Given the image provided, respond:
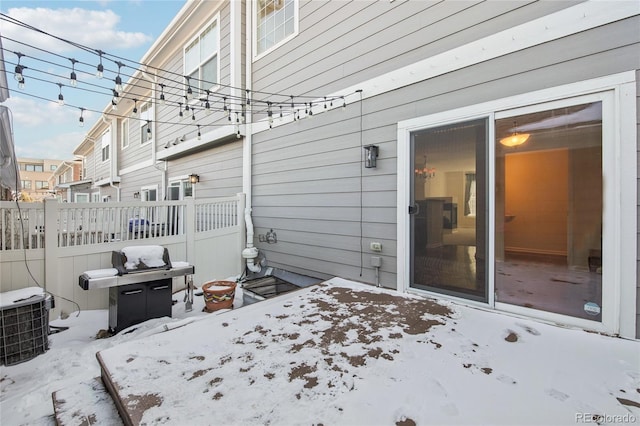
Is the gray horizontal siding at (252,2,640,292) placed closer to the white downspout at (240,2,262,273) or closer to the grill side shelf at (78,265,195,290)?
the white downspout at (240,2,262,273)

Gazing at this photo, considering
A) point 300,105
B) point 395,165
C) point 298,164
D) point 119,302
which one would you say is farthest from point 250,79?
point 119,302

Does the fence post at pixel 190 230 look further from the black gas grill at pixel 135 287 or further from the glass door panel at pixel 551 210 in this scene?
the glass door panel at pixel 551 210

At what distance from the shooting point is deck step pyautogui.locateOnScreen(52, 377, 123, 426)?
1271mm

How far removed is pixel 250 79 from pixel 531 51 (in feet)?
13.9

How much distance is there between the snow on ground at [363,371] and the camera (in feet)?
4.00

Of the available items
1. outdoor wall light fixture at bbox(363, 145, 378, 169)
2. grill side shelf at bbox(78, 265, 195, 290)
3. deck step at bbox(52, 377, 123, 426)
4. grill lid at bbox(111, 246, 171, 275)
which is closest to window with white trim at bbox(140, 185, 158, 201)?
grill lid at bbox(111, 246, 171, 275)

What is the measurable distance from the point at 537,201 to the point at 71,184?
708 inches

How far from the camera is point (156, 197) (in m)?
8.45

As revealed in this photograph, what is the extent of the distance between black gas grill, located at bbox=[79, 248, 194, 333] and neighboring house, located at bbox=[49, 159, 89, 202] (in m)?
13.1

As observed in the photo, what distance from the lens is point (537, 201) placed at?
240 centimetres

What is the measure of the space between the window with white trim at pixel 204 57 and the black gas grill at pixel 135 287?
3591 millimetres

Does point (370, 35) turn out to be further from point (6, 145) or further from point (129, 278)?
point (6, 145)

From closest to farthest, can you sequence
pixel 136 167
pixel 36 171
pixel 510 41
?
pixel 510 41, pixel 136 167, pixel 36 171

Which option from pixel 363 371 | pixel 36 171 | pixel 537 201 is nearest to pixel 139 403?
pixel 363 371
